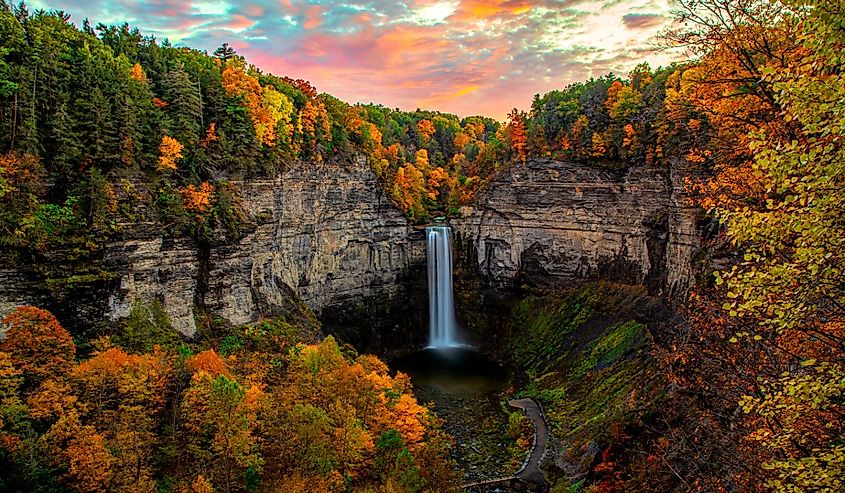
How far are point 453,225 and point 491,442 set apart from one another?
93.7ft

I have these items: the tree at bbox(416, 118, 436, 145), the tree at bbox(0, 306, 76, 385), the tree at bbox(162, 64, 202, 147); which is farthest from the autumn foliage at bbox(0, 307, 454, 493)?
the tree at bbox(416, 118, 436, 145)

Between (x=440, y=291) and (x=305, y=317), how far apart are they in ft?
60.6

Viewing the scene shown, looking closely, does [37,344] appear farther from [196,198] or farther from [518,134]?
[518,134]

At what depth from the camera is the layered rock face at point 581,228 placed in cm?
4000

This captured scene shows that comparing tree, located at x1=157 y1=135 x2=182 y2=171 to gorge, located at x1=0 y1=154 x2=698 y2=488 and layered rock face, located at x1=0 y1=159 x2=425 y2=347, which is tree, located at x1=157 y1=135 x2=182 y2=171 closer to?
layered rock face, located at x1=0 y1=159 x2=425 y2=347

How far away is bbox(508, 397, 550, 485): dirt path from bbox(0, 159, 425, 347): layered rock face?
Result: 1857 cm

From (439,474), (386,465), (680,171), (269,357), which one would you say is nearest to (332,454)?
(386,465)

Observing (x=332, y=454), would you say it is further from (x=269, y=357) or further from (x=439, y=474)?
(x=269, y=357)

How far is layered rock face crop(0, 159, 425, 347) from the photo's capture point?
30109 millimetres

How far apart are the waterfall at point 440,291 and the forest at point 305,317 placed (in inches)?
632

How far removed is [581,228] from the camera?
5019 cm

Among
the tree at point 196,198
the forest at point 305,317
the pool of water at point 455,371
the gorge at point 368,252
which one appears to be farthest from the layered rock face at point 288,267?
the pool of water at point 455,371

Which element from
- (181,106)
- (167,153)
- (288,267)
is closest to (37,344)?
(167,153)

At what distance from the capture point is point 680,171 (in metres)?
39.3
